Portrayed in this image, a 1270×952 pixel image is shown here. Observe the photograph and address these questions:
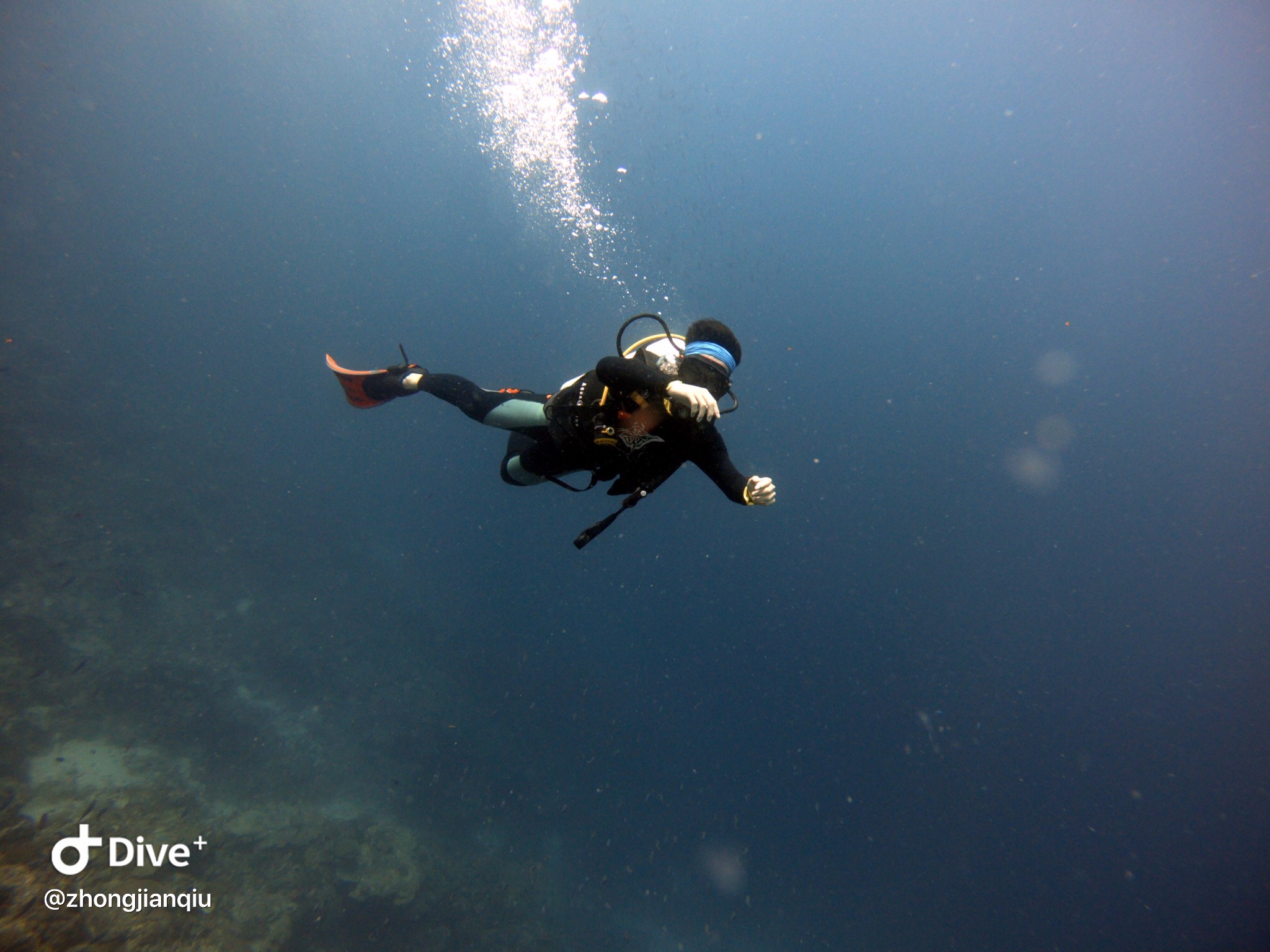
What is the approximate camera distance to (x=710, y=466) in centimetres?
262

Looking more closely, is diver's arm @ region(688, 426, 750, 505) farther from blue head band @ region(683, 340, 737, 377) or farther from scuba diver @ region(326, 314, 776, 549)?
blue head band @ region(683, 340, 737, 377)

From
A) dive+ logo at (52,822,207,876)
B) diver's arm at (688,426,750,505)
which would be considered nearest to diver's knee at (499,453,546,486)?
diver's arm at (688,426,750,505)

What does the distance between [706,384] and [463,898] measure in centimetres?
1134

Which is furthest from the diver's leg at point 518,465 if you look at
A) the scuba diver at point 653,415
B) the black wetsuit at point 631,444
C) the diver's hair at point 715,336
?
the diver's hair at point 715,336

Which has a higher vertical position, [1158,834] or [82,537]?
[82,537]

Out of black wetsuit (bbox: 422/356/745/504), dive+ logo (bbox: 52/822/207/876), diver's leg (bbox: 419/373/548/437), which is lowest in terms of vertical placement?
black wetsuit (bbox: 422/356/745/504)

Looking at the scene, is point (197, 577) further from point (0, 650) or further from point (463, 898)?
point (463, 898)

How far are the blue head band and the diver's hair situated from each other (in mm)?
19

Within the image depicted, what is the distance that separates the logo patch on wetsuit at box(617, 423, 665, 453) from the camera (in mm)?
2570

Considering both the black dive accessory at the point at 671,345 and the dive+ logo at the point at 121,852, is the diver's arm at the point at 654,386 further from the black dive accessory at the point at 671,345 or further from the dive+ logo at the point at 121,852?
the dive+ logo at the point at 121,852

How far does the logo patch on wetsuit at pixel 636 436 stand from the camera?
2570mm

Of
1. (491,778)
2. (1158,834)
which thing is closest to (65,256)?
(491,778)

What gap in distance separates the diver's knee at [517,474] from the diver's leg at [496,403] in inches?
11.4

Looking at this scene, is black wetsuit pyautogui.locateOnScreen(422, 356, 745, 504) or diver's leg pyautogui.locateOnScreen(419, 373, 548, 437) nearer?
black wetsuit pyautogui.locateOnScreen(422, 356, 745, 504)
